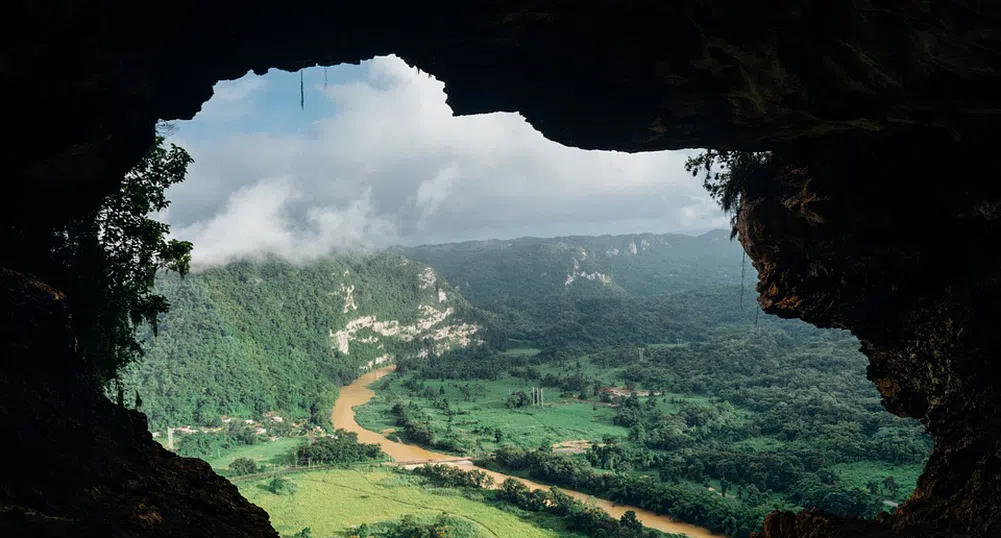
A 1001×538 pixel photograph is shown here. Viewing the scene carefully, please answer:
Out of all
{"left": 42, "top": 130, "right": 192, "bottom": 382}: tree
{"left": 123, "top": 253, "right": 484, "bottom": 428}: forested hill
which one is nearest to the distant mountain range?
{"left": 123, "top": 253, "right": 484, "bottom": 428}: forested hill

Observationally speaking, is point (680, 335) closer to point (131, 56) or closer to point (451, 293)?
point (451, 293)

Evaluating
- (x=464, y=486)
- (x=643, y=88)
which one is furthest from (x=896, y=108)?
(x=464, y=486)

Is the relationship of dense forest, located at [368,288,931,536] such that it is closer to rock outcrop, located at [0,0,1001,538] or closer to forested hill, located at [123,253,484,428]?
forested hill, located at [123,253,484,428]

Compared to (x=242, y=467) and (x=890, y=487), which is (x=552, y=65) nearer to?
(x=890, y=487)

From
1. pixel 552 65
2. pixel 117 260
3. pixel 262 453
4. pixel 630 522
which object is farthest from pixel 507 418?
pixel 552 65

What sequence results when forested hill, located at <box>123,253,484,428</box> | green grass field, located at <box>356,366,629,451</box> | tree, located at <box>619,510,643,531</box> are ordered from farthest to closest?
1. forested hill, located at <box>123,253,484,428</box>
2. green grass field, located at <box>356,366,629,451</box>
3. tree, located at <box>619,510,643,531</box>

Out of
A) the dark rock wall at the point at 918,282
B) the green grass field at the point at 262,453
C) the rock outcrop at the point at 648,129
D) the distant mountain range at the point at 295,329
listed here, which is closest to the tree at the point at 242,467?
the green grass field at the point at 262,453

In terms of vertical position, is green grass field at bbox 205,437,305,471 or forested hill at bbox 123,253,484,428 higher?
→ forested hill at bbox 123,253,484,428

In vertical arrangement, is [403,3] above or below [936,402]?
above
